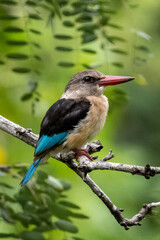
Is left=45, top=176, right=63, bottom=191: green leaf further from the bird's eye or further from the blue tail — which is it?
the bird's eye

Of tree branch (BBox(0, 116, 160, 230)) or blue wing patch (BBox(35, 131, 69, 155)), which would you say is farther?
blue wing patch (BBox(35, 131, 69, 155))

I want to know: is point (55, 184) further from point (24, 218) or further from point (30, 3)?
point (30, 3)

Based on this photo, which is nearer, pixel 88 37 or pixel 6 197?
→ pixel 6 197

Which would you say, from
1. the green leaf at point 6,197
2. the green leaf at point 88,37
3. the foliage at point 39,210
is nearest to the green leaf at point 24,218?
the foliage at point 39,210

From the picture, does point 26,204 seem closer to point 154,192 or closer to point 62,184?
point 62,184

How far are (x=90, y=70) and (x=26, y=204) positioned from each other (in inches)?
48.2

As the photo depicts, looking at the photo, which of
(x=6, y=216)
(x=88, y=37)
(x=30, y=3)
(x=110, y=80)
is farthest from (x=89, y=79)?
(x=6, y=216)

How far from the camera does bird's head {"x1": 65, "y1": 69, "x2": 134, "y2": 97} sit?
394cm

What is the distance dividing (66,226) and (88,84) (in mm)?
1192

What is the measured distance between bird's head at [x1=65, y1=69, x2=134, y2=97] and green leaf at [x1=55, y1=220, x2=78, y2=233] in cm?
104

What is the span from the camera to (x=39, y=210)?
11.0 feet

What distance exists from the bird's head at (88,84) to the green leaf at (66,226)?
1037 mm

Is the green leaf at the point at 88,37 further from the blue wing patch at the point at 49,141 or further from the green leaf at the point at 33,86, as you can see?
the blue wing patch at the point at 49,141

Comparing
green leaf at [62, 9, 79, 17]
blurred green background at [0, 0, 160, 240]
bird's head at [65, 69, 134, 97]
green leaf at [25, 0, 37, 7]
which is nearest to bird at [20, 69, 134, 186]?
bird's head at [65, 69, 134, 97]
